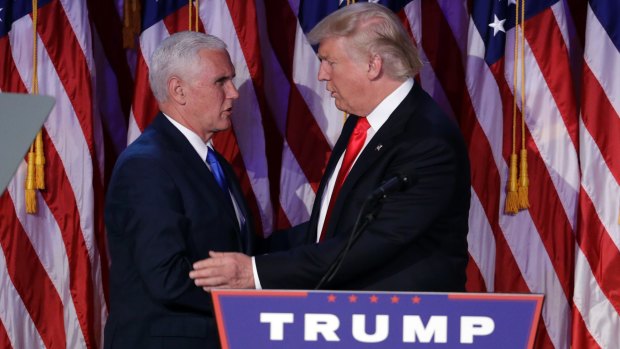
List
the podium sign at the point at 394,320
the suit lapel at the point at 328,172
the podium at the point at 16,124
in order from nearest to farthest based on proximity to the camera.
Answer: the podium at the point at 16,124
the podium sign at the point at 394,320
the suit lapel at the point at 328,172

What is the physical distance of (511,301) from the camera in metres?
1.93

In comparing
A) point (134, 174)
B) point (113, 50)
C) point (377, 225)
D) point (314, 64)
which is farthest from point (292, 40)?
point (377, 225)

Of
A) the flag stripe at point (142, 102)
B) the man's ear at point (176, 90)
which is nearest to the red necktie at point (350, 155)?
the man's ear at point (176, 90)

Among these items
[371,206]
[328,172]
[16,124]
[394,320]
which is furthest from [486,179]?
[16,124]

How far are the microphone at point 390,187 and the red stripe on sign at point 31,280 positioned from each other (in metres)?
2.07

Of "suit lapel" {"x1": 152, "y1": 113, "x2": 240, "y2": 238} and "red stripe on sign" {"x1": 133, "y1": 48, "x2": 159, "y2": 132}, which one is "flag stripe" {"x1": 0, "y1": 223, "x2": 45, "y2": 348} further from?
"suit lapel" {"x1": 152, "y1": 113, "x2": 240, "y2": 238}

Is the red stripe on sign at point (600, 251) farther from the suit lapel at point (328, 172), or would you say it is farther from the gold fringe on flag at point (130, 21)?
the gold fringe on flag at point (130, 21)

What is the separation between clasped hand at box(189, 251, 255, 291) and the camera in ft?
8.20

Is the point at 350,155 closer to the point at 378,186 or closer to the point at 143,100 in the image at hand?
the point at 378,186

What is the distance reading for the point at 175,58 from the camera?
10.7 feet

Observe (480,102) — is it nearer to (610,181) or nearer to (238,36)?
(610,181)

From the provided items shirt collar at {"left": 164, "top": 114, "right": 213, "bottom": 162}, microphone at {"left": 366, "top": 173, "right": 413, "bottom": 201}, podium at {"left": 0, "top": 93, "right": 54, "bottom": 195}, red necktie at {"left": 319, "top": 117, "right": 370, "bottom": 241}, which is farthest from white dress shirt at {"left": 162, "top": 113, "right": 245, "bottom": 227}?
podium at {"left": 0, "top": 93, "right": 54, "bottom": 195}

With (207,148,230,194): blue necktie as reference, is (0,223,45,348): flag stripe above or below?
below

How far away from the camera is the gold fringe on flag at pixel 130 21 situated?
13.1 ft
